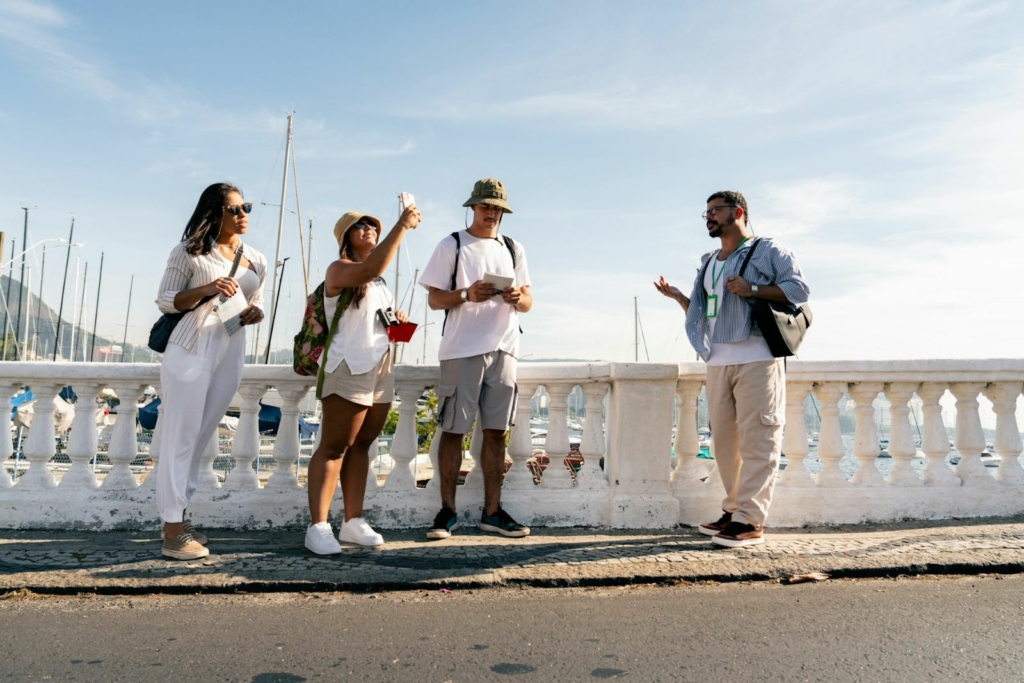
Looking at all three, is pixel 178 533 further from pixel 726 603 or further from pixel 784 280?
pixel 784 280

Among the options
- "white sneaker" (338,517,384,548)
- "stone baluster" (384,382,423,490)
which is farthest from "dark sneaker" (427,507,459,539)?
"stone baluster" (384,382,423,490)

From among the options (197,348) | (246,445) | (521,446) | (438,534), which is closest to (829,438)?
(521,446)

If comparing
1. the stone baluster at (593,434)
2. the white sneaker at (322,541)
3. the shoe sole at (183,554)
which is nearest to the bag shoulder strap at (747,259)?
the stone baluster at (593,434)

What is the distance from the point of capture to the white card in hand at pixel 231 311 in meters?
4.14

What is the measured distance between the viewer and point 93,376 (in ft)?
16.3

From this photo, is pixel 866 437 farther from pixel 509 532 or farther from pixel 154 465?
pixel 154 465

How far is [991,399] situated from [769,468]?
220 cm

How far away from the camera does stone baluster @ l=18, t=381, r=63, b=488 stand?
4.91 metres

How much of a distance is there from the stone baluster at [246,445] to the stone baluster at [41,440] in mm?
1169

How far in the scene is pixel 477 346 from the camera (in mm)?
4465

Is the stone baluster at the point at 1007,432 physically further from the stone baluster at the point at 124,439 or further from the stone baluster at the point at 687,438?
the stone baluster at the point at 124,439

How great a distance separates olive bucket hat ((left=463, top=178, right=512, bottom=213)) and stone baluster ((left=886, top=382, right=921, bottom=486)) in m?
2.94

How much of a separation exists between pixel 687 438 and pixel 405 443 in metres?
1.88

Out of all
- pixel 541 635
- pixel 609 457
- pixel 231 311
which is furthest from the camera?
pixel 609 457
